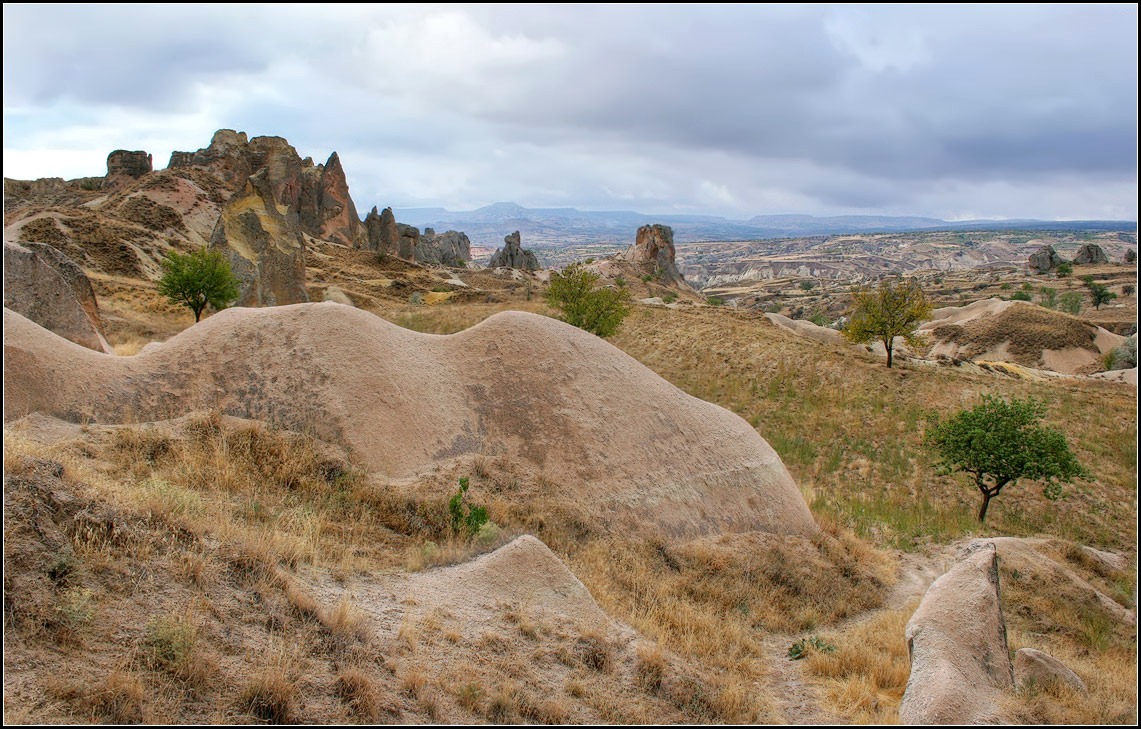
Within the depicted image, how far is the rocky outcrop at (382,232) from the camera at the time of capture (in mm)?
83062

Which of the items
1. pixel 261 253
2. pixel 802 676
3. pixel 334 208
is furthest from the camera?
pixel 334 208

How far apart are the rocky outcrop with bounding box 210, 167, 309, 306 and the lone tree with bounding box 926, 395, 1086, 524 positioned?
27.9m

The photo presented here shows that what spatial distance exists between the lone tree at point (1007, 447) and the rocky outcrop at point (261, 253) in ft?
91.4

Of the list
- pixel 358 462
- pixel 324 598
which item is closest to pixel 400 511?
pixel 358 462

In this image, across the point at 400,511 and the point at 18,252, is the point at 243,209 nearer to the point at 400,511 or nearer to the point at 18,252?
the point at 18,252

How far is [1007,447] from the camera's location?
18.4 meters

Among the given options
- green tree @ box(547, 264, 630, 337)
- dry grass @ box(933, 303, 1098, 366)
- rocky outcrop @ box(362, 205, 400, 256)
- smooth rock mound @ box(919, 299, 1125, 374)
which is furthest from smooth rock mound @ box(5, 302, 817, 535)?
rocky outcrop @ box(362, 205, 400, 256)

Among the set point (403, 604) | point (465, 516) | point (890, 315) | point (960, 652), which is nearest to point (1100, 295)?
point (890, 315)

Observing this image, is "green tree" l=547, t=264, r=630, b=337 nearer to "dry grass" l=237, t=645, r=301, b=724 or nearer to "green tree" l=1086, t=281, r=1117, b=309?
"dry grass" l=237, t=645, r=301, b=724

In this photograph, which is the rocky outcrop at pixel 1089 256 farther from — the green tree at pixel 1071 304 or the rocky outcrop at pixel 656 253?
the rocky outcrop at pixel 656 253

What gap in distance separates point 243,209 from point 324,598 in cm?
3178

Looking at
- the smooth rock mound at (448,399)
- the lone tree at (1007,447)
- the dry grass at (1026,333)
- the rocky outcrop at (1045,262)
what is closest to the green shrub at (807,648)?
the smooth rock mound at (448,399)

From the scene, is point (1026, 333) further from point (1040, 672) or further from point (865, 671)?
point (865, 671)

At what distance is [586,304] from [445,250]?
256ft
